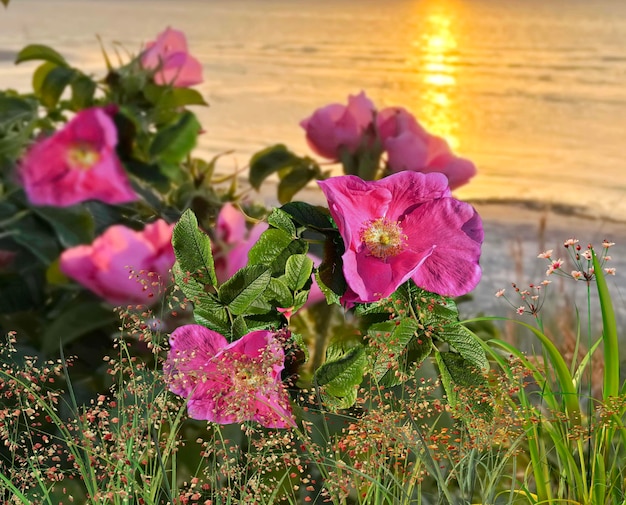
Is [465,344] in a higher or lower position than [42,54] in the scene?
lower

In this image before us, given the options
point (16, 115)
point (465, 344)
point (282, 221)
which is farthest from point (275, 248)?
point (16, 115)

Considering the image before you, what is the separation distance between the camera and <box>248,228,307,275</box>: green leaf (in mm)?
546

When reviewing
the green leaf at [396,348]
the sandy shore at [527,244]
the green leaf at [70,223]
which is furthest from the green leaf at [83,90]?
the sandy shore at [527,244]

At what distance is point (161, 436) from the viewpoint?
0.62 m

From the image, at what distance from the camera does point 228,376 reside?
53 cm

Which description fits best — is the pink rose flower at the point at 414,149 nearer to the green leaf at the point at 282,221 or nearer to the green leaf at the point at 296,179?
the green leaf at the point at 296,179

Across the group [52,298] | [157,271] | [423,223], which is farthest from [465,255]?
[52,298]

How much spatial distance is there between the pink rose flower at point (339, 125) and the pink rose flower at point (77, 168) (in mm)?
153

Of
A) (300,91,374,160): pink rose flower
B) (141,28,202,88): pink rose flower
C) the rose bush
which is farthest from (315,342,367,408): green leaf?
(141,28,202,88): pink rose flower

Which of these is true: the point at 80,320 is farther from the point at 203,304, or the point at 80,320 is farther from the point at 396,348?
the point at 396,348

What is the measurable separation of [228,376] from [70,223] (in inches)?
9.0

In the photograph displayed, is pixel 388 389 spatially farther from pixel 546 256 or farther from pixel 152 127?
pixel 152 127

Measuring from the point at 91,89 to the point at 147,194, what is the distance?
0.36 ft

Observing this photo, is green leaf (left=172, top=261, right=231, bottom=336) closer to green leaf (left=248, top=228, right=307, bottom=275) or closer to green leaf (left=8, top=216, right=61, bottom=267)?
green leaf (left=248, top=228, right=307, bottom=275)
